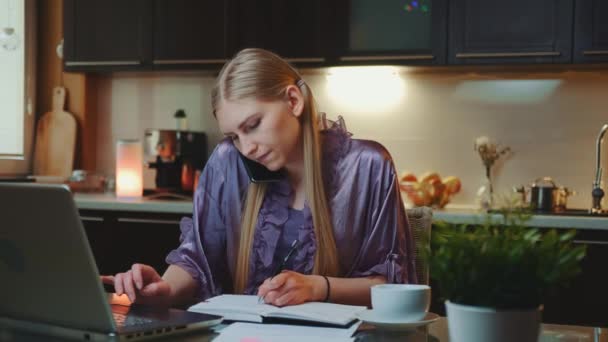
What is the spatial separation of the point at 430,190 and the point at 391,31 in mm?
708

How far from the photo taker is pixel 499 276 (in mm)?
942

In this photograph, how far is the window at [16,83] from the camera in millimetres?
4129

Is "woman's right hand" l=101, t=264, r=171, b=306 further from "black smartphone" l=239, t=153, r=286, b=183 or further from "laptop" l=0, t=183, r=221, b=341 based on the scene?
"black smartphone" l=239, t=153, r=286, b=183

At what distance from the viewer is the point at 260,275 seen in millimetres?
1885

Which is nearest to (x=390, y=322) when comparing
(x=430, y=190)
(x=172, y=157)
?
(x=430, y=190)

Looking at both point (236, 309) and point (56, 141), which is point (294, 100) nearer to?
point (236, 309)

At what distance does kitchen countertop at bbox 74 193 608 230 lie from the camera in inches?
118

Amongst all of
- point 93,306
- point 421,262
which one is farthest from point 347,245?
point 93,306

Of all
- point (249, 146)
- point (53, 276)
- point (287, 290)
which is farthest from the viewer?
point (249, 146)

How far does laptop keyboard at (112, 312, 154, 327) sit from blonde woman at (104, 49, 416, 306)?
362 mm

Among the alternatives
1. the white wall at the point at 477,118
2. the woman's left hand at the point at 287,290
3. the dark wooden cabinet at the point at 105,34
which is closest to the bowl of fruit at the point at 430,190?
the white wall at the point at 477,118

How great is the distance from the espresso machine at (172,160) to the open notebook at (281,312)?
2.34 meters

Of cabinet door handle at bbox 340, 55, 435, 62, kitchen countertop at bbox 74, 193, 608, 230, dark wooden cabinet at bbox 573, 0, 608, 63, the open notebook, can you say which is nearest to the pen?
the open notebook

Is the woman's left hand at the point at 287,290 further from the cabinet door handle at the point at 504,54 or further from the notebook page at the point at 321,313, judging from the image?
the cabinet door handle at the point at 504,54
